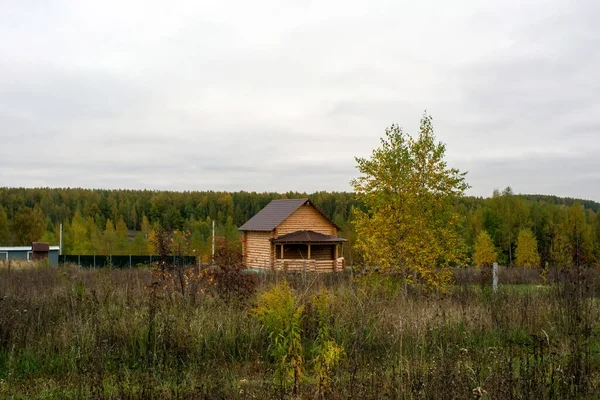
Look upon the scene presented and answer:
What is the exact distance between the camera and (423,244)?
14.3 m

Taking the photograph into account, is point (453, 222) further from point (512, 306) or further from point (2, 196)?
point (2, 196)

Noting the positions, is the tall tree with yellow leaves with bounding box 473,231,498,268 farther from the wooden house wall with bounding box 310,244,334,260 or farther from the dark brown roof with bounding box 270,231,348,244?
the dark brown roof with bounding box 270,231,348,244

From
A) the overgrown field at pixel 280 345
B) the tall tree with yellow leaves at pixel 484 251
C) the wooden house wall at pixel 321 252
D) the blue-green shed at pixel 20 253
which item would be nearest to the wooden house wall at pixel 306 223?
Answer: the wooden house wall at pixel 321 252

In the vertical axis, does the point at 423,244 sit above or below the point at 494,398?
above

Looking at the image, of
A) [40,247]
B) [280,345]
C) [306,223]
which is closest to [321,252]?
[306,223]

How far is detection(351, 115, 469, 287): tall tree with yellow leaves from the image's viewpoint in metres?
14.2

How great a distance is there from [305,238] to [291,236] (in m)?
1.12

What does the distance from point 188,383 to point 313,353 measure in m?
1.87

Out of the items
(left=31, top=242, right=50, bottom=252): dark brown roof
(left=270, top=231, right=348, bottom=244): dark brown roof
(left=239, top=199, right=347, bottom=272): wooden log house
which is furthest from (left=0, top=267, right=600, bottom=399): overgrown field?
(left=31, top=242, right=50, bottom=252): dark brown roof

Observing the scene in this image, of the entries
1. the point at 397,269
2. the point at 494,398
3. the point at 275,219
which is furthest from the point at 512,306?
the point at 275,219

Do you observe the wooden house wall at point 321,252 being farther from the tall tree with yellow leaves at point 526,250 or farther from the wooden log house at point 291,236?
the tall tree with yellow leaves at point 526,250

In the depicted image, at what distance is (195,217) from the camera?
82375 millimetres

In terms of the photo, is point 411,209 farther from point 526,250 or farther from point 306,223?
Answer: point 526,250

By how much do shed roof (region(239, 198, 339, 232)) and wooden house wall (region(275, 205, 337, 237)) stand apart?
0.32 meters
